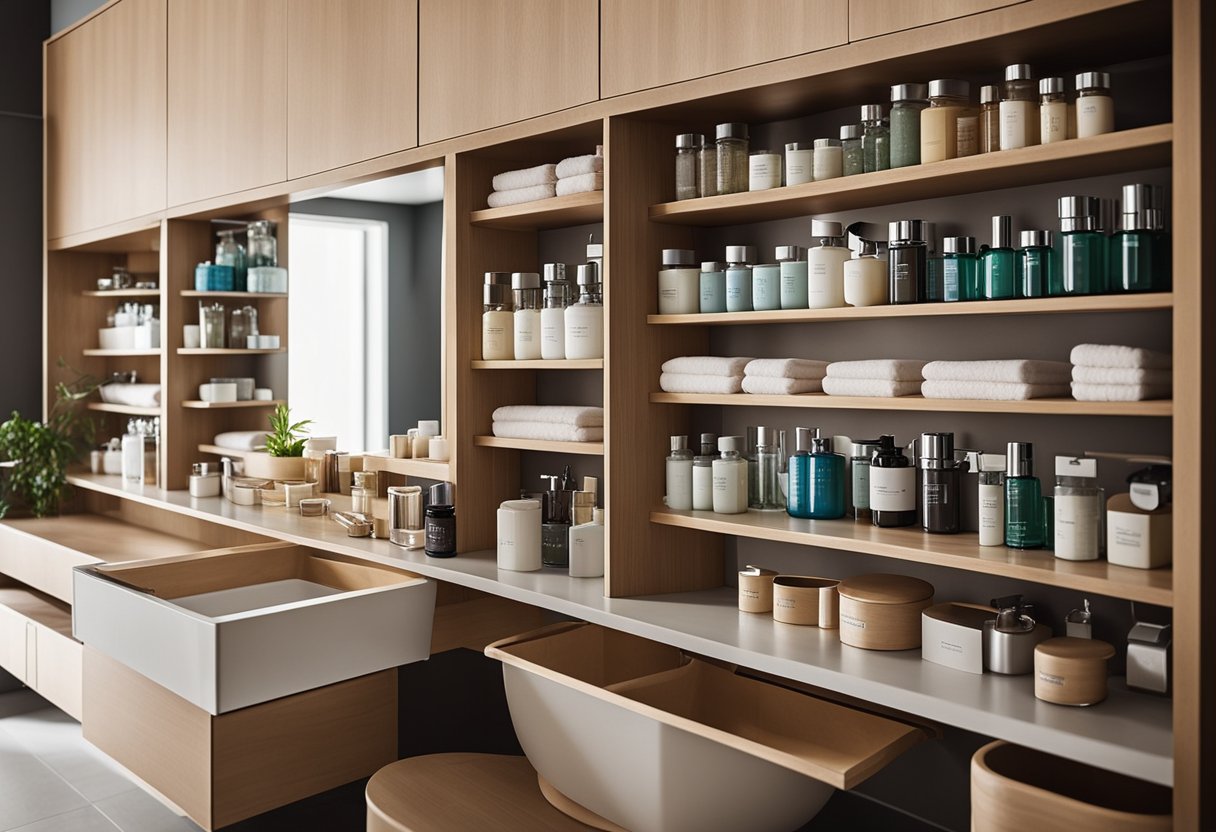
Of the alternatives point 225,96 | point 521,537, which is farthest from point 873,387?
point 225,96

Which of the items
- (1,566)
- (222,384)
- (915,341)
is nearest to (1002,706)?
(915,341)

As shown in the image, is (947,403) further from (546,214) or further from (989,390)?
(546,214)

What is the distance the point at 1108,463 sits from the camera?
5.83 feet

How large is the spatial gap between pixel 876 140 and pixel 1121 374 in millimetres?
622

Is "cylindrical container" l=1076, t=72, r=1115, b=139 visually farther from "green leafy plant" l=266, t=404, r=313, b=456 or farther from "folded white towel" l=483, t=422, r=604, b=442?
"green leafy plant" l=266, t=404, r=313, b=456

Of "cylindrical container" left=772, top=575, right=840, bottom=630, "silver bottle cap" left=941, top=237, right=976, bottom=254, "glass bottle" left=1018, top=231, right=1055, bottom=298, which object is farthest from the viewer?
"cylindrical container" left=772, top=575, right=840, bottom=630

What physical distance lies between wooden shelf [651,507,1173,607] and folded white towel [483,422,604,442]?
28 centimetres

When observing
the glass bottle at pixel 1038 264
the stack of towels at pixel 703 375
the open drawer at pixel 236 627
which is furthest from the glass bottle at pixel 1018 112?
the open drawer at pixel 236 627

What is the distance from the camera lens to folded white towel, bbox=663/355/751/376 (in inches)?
83.0

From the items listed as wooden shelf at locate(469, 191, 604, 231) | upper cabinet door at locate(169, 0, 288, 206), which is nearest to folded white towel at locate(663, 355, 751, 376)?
wooden shelf at locate(469, 191, 604, 231)

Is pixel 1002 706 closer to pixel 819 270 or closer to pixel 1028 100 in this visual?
pixel 819 270

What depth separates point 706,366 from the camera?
2150mm

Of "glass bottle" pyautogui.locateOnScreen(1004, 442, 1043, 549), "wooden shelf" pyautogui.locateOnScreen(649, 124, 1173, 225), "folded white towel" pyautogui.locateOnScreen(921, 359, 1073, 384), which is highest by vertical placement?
"wooden shelf" pyautogui.locateOnScreen(649, 124, 1173, 225)

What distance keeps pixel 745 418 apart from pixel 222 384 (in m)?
2.30
